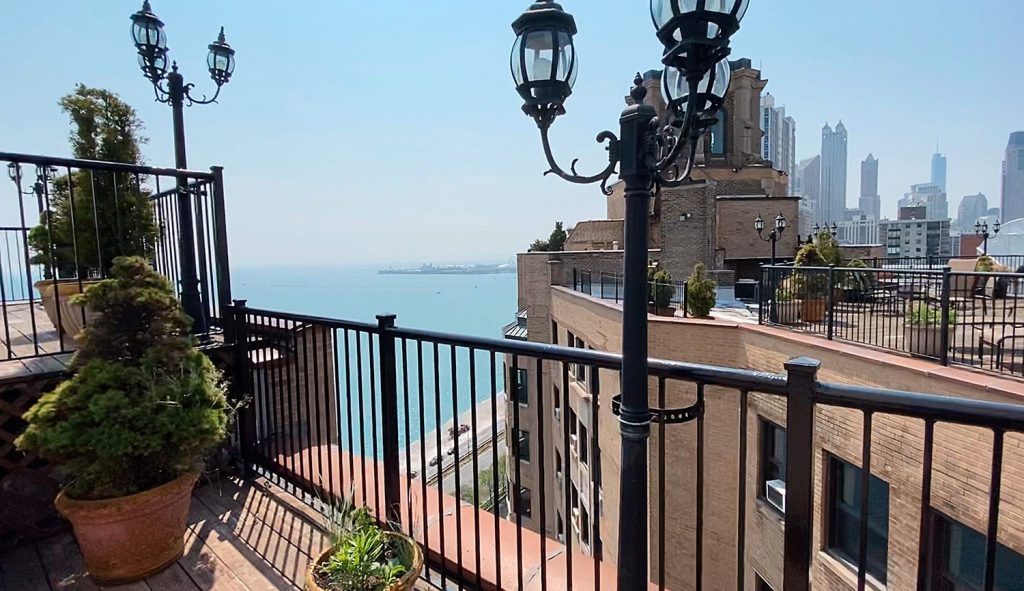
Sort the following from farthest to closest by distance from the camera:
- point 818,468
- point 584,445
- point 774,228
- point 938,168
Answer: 1. point 938,168
2. point 774,228
3. point 584,445
4. point 818,468

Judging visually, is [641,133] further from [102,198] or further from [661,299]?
[661,299]

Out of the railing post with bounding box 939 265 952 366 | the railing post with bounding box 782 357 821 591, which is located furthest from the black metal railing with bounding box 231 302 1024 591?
the railing post with bounding box 939 265 952 366

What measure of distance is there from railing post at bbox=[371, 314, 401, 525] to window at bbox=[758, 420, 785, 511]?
23.5ft

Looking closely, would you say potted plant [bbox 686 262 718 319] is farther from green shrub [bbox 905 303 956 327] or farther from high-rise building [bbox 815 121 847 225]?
high-rise building [bbox 815 121 847 225]

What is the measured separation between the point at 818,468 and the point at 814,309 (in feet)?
8.75

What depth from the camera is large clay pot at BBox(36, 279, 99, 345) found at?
321 cm

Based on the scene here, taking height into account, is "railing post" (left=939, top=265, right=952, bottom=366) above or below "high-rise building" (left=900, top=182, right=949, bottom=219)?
below

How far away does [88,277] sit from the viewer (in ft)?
13.6

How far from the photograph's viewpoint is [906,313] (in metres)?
6.77

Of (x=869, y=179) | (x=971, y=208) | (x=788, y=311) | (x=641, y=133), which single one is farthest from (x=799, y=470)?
(x=869, y=179)

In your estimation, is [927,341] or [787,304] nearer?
[927,341]

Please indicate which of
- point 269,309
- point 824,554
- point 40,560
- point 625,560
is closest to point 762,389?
point 625,560

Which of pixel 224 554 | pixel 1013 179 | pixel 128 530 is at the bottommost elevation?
pixel 224 554

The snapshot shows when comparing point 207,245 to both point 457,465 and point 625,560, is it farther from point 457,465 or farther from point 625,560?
point 625,560
